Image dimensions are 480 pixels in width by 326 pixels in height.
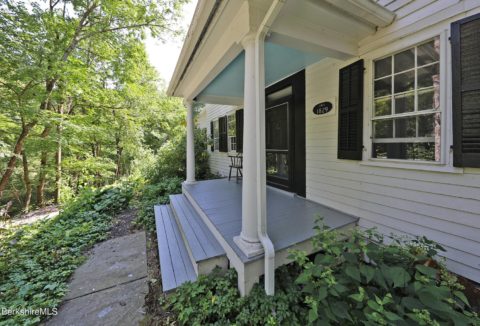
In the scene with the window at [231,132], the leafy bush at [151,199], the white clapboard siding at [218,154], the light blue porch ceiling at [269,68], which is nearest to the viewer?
the light blue porch ceiling at [269,68]

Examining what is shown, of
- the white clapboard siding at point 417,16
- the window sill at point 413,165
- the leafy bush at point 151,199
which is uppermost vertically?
the white clapboard siding at point 417,16

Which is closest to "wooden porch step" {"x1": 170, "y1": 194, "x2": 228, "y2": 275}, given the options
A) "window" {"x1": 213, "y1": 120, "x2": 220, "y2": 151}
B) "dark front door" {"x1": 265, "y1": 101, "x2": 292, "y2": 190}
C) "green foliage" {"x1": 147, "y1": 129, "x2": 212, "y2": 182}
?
"dark front door" {"x1": 265, "y1": 101, "x2": 292, "y2": 190}

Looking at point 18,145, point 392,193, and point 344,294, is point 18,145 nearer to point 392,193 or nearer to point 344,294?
point 344,294

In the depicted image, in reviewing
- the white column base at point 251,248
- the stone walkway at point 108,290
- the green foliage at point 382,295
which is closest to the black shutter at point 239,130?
the stone walkway at point 108,290

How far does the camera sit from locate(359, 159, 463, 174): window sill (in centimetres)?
183

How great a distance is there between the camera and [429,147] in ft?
6.62

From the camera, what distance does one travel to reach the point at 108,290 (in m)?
2.30

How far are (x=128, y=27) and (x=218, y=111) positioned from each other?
394cm

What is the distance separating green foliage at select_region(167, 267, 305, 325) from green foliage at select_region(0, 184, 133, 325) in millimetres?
1513

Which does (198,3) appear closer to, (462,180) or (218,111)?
(462,180)

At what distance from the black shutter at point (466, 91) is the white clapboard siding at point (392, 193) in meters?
0.18

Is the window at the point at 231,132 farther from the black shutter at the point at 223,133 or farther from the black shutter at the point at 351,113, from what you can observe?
the black shutter at the point at 351,113

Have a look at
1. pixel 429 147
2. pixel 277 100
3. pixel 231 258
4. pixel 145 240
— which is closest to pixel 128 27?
pixel 277 100

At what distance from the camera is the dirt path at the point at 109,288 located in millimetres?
1929
